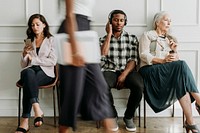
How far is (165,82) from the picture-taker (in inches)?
128

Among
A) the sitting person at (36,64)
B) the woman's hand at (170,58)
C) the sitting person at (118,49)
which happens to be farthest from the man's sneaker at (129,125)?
the sitting person at (36,64)

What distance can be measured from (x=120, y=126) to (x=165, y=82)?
0.61 metres

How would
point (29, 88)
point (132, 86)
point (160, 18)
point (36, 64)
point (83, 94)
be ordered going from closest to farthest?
1. point (83, 94)
2. point (29, 88)
3. point (132, 86)
4. point (36, 64)
5. point (160, 18)

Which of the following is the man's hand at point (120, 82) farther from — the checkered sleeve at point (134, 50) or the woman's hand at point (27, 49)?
the woman's hand at point (27, 49)

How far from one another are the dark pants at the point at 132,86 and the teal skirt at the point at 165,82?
0.09 m

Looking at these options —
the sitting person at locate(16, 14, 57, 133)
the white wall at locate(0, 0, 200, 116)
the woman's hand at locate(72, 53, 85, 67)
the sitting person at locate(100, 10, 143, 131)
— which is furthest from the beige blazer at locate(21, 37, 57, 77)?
the woman's hand at locate(72, 53, 85, 67)

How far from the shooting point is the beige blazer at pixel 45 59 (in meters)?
3.37

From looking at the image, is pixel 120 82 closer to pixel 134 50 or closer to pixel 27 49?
pixel 134 50

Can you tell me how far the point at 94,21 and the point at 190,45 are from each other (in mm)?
1026

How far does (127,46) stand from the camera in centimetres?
350

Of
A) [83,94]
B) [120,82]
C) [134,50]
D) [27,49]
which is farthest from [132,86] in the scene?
[83,94]

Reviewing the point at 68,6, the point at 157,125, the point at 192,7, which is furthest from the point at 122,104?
the point at 68,6

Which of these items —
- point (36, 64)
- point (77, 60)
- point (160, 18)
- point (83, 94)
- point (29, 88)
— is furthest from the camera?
point (160, 18)

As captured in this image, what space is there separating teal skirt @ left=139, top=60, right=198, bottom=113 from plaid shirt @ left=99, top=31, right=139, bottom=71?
0.22 meters
